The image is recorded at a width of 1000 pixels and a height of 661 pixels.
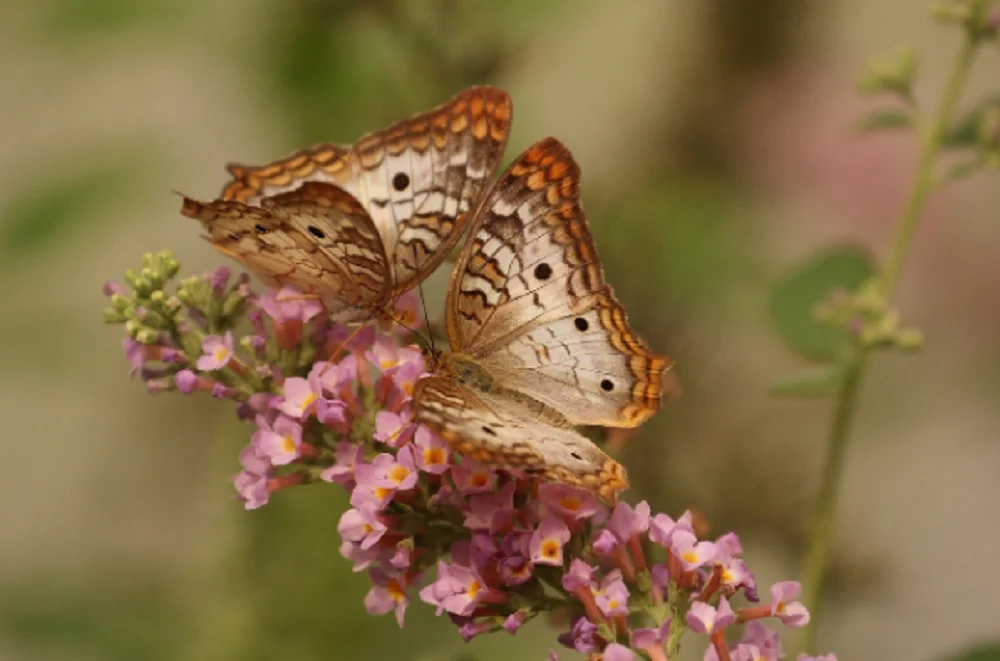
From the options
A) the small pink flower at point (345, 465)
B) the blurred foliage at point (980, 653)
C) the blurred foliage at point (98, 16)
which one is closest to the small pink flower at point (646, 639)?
the small pink flower at point (345, 465)

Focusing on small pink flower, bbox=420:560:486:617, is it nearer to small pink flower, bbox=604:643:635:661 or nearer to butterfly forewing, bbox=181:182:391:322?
small pink flower, bbox=604:643:635:661

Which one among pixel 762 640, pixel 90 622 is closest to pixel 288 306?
pixel 762 640

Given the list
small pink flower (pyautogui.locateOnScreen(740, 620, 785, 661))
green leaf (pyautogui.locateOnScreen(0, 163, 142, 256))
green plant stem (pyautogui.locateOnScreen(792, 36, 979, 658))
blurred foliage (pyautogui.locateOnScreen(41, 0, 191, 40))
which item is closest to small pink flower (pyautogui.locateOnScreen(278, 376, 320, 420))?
small pink flower (pyautogui.locateOnScreen(740, 620, 785, 661))

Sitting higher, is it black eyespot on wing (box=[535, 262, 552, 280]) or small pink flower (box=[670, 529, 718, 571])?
black eyespot on wing (box=[535, 262, 552, 280])

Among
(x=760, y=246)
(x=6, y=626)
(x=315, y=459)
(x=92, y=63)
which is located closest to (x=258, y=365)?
(x=315, y=459)

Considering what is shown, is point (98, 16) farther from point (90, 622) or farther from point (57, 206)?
point (90, 622)

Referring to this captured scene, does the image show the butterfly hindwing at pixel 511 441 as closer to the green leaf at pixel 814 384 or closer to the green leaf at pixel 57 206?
the green leaf at pixel 814 384
